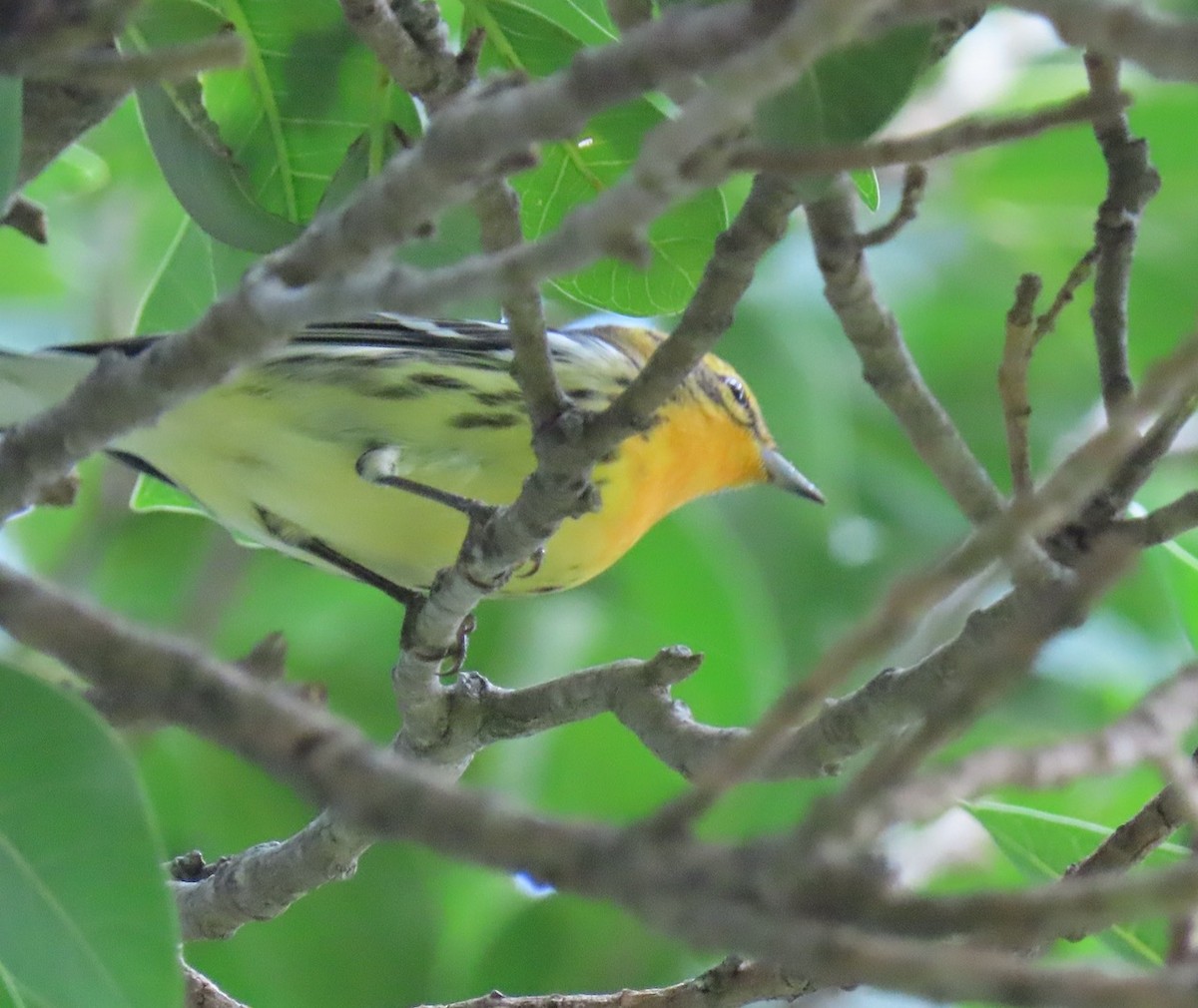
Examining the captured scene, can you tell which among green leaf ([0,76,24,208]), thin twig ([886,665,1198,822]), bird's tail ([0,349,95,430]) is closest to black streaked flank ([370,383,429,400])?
bird's tail ([0,349,95,430])

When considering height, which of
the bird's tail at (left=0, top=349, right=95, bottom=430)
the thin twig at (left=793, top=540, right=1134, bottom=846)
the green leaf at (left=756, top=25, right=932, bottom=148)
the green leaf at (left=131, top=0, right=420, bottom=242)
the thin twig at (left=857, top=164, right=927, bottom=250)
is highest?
the bird's tail at (left=0, top=349, right=95, bottom=430)

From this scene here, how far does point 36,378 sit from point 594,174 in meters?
0.93

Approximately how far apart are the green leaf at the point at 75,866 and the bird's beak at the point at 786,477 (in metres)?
2.12

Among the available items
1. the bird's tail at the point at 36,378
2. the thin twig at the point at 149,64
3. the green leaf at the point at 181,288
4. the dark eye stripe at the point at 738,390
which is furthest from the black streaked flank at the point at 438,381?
the thin twig at the point at 149,64

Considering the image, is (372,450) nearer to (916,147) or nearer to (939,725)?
(916,147)

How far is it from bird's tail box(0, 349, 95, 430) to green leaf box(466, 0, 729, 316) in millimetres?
757

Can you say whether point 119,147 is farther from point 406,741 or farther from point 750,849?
point 750,849

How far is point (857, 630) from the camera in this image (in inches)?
27.8

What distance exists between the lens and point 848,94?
1.24 metres

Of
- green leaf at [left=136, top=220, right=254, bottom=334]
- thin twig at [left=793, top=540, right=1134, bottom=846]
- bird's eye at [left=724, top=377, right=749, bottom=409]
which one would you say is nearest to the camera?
thin twig at [left=793, top=540, right=1134, bottom=846]

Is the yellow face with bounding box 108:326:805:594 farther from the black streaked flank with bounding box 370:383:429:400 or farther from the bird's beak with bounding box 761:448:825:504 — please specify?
the bird's beak with bounding box 761:448:825:504

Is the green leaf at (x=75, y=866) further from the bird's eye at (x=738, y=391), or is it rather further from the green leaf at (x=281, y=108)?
the bird's eye at (x=738, y=391)

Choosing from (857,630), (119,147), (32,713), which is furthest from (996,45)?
(857,630)

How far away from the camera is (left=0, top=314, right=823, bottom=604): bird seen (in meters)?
2.43
